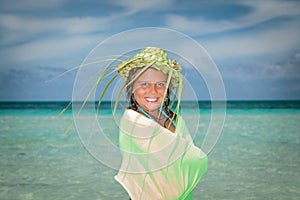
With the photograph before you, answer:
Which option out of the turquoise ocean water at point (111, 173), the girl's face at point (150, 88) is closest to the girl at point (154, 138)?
the girl's face at point (150, 88)

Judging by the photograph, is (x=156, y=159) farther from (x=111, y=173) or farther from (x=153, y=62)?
(x=111, y=173)

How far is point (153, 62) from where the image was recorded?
203 cm

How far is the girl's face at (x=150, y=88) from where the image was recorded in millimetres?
2067

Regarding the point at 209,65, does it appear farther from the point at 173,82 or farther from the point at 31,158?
the point at 31,158

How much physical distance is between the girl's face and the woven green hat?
0.11 feet

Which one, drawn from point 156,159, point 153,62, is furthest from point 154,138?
point 153,62

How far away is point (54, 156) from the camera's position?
22.5 ft

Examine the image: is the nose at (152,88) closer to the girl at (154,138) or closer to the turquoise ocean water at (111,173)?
the girl at (154,138)

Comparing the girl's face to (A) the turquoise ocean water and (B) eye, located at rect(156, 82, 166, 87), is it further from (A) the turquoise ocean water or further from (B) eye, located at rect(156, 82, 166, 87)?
(A) the turquoise ocean water

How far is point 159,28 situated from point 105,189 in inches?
114

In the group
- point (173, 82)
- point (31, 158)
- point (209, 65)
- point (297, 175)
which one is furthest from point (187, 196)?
point (31, 158)

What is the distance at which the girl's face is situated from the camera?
2067 millimetres

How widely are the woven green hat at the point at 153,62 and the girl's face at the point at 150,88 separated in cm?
3

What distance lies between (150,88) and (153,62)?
121 millimetres
